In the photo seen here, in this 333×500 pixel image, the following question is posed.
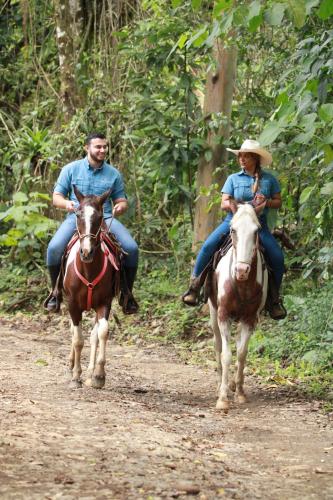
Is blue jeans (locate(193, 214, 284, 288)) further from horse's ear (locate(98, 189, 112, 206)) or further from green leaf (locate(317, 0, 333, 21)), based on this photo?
green leaf (locate(317, 0, 333, 21))

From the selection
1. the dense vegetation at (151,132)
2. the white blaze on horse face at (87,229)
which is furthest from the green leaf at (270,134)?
the white blaze on horse face at (87,229)

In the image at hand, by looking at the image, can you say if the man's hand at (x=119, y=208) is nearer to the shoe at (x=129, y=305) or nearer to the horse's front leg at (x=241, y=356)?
the shoe at (x=129, y=305)

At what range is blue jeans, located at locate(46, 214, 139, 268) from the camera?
9.91m

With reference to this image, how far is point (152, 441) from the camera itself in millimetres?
6809

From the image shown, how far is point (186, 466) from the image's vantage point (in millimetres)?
6133

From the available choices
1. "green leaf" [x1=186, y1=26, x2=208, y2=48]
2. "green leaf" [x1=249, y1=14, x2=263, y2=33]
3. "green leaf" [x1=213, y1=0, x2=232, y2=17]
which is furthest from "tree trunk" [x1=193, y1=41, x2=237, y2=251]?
"green leaf" [x1=249, y1=14, x2=263, y2=33]

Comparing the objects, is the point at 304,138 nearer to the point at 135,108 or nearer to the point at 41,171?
the point at 135,108

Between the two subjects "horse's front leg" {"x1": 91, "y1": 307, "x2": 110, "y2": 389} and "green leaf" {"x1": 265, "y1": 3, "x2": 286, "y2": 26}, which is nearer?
"green leaf" {"x1": 265, "y1": 3, "x2": 286, "y2": 26}

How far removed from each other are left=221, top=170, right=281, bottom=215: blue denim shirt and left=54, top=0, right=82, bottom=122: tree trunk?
883cm

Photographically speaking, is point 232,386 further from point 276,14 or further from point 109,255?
point 276,14

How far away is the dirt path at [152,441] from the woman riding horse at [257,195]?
4.28 feet

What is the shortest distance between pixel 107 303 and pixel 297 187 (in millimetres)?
3669

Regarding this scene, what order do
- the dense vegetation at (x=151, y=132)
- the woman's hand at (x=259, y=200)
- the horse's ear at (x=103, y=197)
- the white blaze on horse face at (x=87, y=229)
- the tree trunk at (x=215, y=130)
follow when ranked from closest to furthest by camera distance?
the white blaze on horse face at (x=87, y=229), the woman's hand at (x=259, y=200), the horse's ear at (x=103, y=197), the dense vegetation at (x=151, y=132), the tree trunk at (x=215, y=130)

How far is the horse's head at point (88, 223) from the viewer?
9.06m
